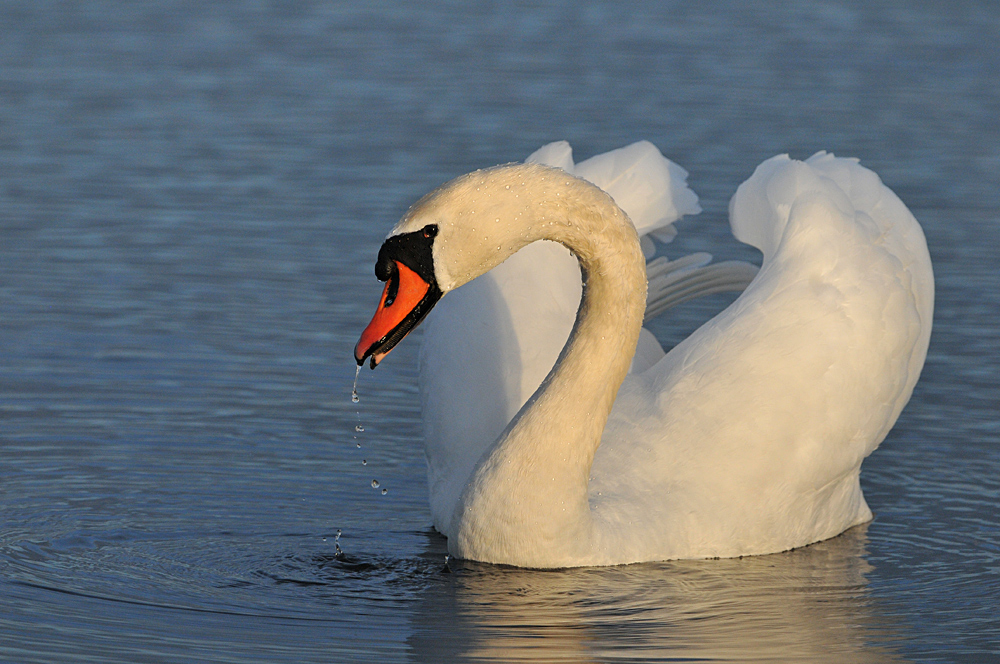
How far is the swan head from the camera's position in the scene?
5.45 m

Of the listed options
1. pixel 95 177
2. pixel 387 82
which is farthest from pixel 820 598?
pixel 387 82

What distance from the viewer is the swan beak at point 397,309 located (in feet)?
18.0

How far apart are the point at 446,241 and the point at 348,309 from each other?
3717mm

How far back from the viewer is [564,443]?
6051mm

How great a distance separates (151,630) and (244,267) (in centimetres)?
456

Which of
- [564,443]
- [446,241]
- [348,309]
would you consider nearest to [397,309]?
[446,241]

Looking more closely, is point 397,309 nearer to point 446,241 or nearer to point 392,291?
point 392,291

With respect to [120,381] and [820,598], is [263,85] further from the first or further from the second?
[820,598]

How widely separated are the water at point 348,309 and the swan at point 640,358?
18 centimetres

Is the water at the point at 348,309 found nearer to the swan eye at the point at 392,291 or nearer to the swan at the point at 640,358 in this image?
the swan at the point at 640,358

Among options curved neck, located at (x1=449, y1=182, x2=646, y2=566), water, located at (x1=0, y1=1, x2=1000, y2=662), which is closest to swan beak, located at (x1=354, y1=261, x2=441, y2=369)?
curved neck, located at (x1=449, y1=182, x2=646, y2=566)

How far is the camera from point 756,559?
6.49m

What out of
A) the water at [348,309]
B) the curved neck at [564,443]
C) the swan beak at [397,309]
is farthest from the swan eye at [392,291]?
the water at [348,309]

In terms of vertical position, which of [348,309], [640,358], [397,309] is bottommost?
[348,309]
